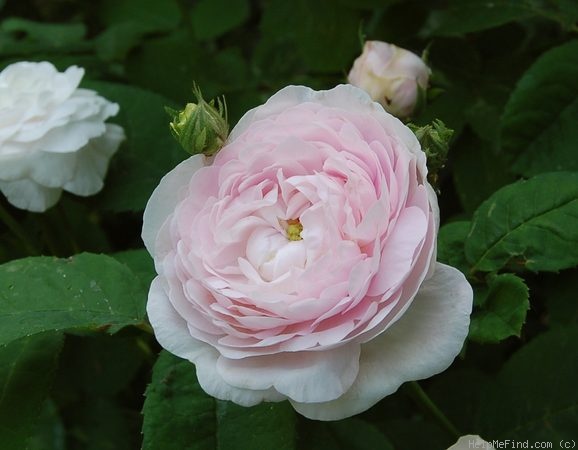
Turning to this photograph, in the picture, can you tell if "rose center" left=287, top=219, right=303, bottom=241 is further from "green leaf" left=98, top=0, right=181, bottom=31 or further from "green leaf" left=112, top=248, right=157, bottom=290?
"green leaf" left=98, top=0, right=181, bottom=31

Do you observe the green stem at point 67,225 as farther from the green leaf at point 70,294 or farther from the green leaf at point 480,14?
the green leaf at point 480,14

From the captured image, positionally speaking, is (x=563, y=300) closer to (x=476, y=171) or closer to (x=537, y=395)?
(x=537, y=395)

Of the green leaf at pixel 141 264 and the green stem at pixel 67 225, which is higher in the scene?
the green leaf at pixel 141 264

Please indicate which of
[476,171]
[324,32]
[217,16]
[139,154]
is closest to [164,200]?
[139,154]

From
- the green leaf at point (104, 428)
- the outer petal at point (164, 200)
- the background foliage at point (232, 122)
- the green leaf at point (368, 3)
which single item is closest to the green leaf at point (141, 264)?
the background foliage at point (232, 122)

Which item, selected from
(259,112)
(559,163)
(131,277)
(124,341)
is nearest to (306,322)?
(259,112)

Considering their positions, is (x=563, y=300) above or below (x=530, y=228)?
below
